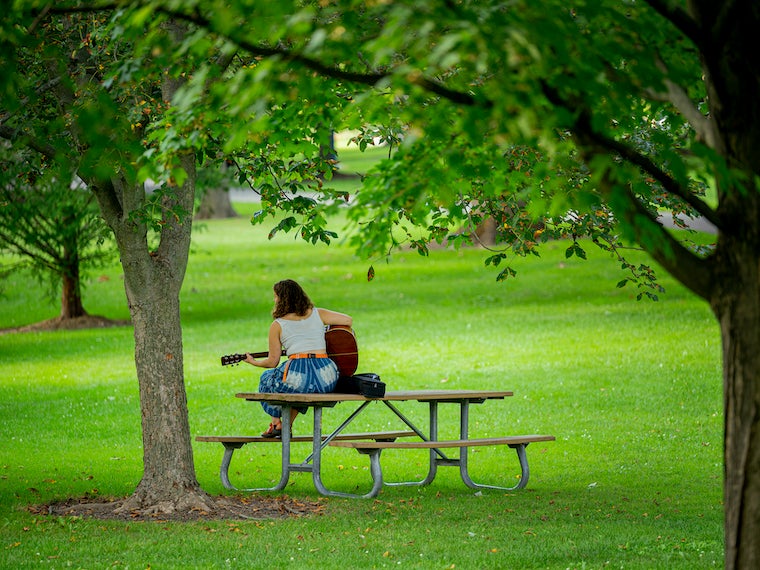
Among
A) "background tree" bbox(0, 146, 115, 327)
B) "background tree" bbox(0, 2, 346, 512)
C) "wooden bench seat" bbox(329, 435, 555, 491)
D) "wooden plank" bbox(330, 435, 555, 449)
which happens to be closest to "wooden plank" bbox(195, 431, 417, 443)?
"wooden bench seat" bbox(329, 435, 555, 491)

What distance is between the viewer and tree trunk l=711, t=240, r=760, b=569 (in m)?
5.19

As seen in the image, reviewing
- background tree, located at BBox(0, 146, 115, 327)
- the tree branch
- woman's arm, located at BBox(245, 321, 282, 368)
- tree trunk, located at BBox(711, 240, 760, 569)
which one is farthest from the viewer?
background tree, located at BBox(0, 146, 115, 327)

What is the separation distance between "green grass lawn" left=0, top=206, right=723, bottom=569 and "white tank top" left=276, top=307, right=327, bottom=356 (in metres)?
1.24

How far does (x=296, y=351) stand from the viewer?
10000 millimetres

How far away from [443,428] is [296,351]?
4222mm

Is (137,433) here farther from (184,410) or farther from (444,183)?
(444,183)

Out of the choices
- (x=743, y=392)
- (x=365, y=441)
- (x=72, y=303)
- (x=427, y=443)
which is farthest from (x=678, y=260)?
(x=72, y=303)

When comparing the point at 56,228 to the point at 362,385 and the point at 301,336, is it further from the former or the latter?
the point at 362,385

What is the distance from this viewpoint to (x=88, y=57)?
31.4ft

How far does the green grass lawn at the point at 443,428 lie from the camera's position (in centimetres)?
795

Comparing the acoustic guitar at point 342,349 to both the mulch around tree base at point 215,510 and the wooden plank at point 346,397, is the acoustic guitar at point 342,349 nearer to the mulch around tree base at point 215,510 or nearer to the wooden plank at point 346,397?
the wooden plank at point 346,397

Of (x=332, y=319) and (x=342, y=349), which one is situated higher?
(x=332, y=319)

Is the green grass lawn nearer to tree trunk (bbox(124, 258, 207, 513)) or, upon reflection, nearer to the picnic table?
the picnic table

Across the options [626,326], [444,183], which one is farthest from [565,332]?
[444,183]
